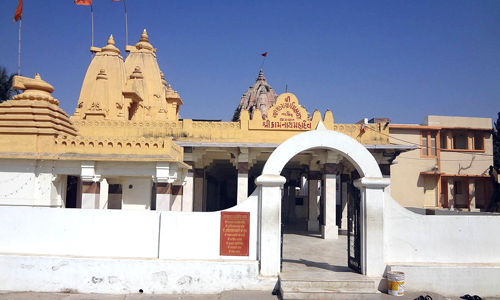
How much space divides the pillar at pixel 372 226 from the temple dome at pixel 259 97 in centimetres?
Result: 3696

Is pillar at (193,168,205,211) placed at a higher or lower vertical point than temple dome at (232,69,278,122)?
lower

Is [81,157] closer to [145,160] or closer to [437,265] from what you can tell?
[145,160]

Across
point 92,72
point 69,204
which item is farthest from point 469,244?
point 92,72

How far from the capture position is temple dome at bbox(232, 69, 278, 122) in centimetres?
4566

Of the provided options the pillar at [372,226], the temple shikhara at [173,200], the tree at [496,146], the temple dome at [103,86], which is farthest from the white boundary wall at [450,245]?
the tree at [496,146]

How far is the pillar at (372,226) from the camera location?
23.7ft

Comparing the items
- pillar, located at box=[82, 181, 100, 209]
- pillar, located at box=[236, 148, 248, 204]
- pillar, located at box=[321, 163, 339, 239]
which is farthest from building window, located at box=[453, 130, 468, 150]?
pillar, located at box=[82, 181, 100, 209]

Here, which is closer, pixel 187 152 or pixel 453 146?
pixel 187 152

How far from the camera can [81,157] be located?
1060 cm

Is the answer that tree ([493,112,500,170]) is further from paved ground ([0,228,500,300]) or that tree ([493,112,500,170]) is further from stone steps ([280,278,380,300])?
stone steps ([280,278,380,300])

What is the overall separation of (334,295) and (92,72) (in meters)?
16.0

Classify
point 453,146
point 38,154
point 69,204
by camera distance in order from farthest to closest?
point 453,146, point 69,204, point 38,154

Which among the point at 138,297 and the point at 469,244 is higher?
the point at 469,244

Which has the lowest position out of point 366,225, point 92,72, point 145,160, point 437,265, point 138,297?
point 138,297
